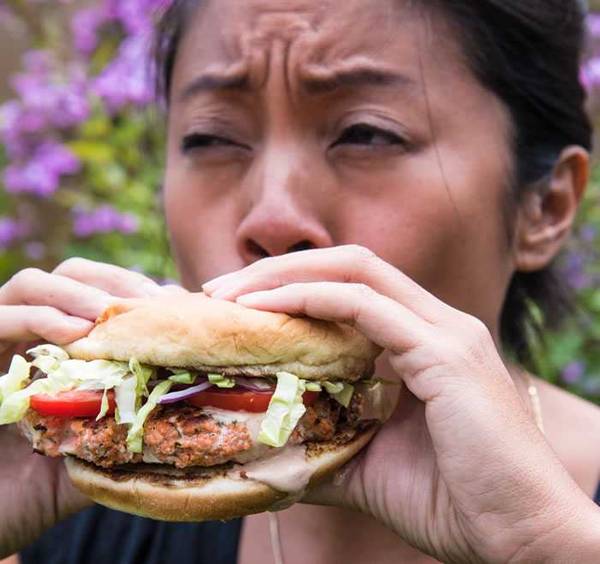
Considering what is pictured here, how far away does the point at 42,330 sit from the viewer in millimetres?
1965

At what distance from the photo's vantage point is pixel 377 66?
226cm

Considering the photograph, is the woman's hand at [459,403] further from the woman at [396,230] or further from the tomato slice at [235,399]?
the tomato slice at [235,399]

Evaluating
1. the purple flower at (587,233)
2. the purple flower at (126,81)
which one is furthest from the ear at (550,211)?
the purple flower at (126,81)

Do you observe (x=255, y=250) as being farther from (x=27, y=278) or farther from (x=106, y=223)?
(x=106, y=223)

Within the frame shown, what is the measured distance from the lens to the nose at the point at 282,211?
2203 millimetres

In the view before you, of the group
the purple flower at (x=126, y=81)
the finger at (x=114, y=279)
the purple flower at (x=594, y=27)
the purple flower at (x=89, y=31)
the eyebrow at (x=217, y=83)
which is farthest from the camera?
the purple flower at (x=89, y=31)

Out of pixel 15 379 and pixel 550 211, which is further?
pixel 550 211

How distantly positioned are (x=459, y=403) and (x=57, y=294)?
2.95 ft

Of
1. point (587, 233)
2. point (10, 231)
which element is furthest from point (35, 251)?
point (587, 233)

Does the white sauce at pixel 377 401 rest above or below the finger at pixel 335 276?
below

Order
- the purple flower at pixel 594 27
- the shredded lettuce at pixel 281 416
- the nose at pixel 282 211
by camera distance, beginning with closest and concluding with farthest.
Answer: the shredded lettuce at pixel 281 416 → the nose at pixel 282 211 → the purple flower at pixel 594 27

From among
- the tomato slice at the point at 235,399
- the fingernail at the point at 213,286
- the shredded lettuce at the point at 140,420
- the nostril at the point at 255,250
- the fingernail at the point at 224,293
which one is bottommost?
the shredded lettuce at the point at 140,420

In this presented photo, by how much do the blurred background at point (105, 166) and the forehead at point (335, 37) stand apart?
139cm

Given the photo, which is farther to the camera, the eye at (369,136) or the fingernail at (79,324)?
the eye at (369,136)
